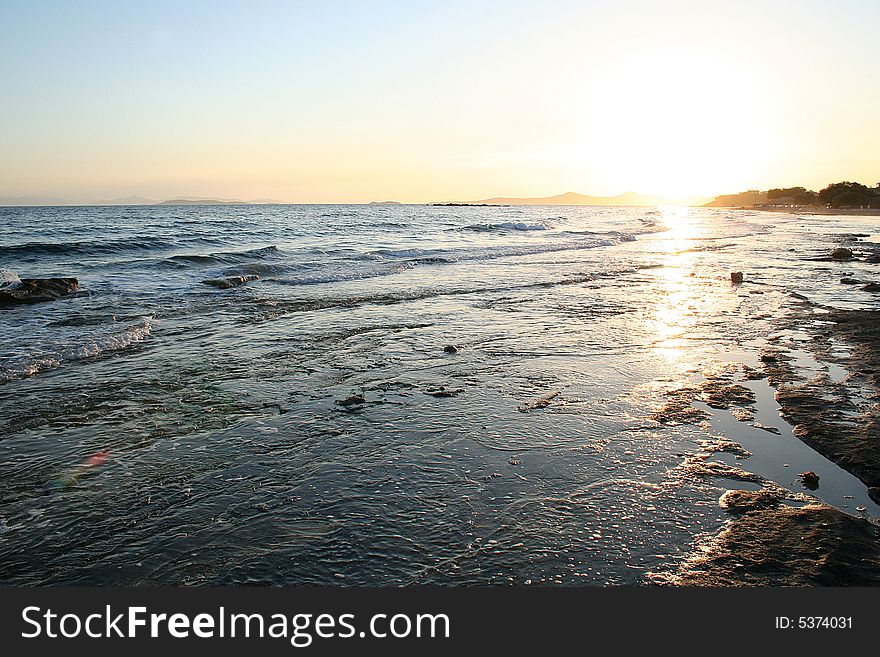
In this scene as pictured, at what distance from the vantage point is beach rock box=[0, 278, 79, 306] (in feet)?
44.6

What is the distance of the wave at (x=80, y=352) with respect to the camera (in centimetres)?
794

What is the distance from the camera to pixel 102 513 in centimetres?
418

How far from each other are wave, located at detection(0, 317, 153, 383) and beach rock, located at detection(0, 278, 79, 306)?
5228 mm

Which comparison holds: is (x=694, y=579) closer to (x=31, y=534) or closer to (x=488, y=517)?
(x=488, y=517)

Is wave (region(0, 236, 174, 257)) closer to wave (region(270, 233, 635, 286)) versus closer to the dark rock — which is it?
wave (region(270, 233, 635, 286))

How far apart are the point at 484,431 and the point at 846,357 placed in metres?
6.72

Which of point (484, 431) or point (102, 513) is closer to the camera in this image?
point (102, 513)

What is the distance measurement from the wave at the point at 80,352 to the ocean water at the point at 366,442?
0.07 metres

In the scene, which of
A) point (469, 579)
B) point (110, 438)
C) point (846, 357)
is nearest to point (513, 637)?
point (469, 579)

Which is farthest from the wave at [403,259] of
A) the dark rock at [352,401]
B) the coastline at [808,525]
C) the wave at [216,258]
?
the coastline at [808,525]

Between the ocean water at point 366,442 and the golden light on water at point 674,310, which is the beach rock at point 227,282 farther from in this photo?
the golden light on water at point 674,310

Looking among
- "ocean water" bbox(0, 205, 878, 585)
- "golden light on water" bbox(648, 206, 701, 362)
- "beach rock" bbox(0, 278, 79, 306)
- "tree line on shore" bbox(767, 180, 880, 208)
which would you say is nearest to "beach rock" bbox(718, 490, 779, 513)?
"ocean water" bbox(0, 205, 878, 585)

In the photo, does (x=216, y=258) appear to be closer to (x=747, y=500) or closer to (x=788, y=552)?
(x=747, y=500)

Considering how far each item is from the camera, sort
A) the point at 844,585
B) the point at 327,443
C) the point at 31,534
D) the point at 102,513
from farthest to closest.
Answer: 1. the point at 327,443
2. the point at 102,513
3. the point at 31,534
4. the point at 844,585
